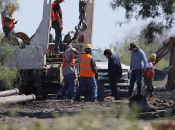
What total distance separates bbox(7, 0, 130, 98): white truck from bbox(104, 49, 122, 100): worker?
18.0 inches

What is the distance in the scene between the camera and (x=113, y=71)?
11.8m

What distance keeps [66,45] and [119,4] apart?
3.17 metres

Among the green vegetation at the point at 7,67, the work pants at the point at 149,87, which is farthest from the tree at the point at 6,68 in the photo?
the work pants at the point at 149,87

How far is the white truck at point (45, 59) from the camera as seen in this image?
419 inches

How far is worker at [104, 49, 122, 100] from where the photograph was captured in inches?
464

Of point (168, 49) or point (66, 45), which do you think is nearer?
point (66, 45)

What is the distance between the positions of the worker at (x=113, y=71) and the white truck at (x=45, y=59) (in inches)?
18.0

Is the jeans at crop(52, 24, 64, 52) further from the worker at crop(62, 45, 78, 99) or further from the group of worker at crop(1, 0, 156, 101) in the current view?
the worker at crop(62, 45, 78, 99)

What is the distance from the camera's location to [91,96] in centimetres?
1119

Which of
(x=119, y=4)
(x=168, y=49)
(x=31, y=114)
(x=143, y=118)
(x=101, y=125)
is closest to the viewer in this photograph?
(x=101, y=125)

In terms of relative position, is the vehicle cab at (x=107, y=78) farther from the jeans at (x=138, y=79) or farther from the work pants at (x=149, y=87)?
the work pants at (x=149, y=87)

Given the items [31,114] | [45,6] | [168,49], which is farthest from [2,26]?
[168,49]

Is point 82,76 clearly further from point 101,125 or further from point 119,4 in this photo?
point 101,125

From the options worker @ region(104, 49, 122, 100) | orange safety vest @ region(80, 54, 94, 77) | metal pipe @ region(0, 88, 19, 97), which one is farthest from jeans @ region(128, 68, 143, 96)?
metal pipe @ region(0, 88, 19, 97)
